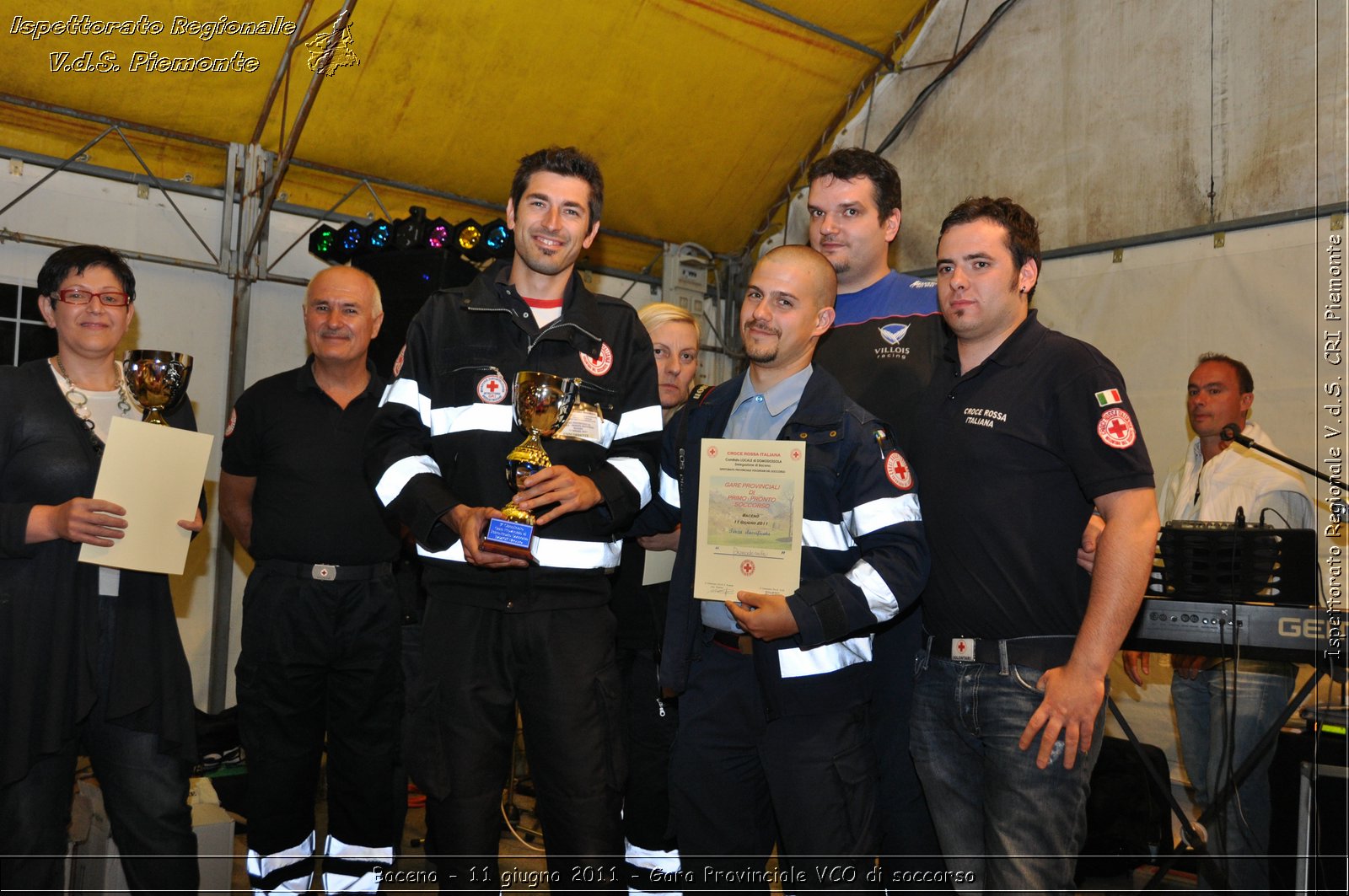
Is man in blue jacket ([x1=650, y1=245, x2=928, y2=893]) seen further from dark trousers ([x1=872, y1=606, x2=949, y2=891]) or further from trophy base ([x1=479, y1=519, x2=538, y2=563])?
trophy base ([x1=479, y1=519, x2=538, y2=563])

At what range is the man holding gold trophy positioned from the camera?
249 cm

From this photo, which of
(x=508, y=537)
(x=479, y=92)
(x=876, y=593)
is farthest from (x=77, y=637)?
(x=479, y=92)

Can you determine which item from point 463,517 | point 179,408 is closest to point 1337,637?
point 463,517

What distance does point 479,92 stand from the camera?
7445mm

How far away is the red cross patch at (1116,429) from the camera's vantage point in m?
2.44

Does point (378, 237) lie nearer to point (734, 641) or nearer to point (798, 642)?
point (734, 641)

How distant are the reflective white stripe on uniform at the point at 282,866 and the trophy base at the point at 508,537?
7.15 ft

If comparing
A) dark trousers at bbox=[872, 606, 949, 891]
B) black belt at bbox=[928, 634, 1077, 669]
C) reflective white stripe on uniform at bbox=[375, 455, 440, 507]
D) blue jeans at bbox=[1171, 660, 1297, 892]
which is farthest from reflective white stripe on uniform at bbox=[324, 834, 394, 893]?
blue jeans at bbox=[1171, 660, 1297, 892]

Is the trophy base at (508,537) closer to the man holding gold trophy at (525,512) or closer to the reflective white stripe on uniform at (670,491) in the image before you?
the man holding gold trophy at (525,512)

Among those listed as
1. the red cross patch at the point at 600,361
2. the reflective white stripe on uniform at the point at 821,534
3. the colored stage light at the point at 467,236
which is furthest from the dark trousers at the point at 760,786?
the colored stage light at the point at 467,236

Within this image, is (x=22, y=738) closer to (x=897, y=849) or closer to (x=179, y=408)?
(x=179, y=408)

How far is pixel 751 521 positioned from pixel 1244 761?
284 cm

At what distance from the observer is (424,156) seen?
7.67 meters

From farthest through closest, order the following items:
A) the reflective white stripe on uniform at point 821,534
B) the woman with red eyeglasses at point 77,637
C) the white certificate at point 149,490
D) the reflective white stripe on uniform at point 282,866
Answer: the reflective white stripe on uniform at point 282,866
the white certificate at point 149,490
the woman with red eyeglasses at point 77,637
the reflective white stripe on uniform at point 821,534
